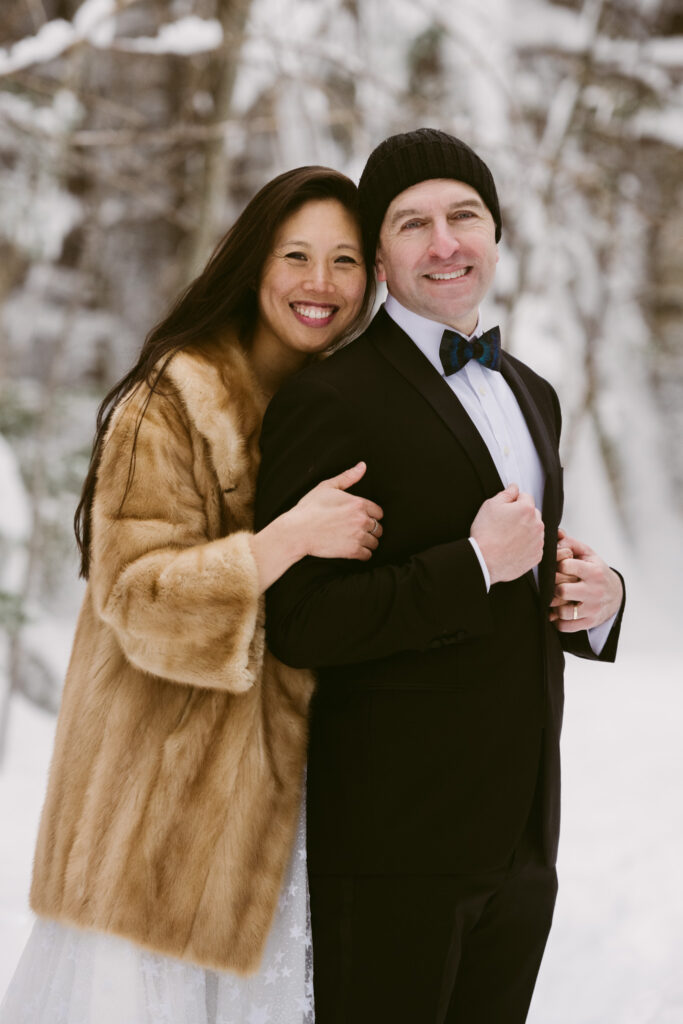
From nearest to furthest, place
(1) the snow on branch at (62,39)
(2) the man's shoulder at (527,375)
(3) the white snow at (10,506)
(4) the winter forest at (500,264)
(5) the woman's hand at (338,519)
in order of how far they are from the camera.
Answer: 1. (5) the woman's hand at (338,519)
2. (2) the man's shoulder at (527,375)
3. (1) the snow on branch at (62,39)
4. (4) the winter forest at (500,264)
5. (3) the white snow at (10,506)

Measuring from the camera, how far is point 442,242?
1716mm

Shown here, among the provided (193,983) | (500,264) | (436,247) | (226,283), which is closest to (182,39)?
(226,283)

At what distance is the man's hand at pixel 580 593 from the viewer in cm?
180

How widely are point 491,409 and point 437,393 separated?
14 cm

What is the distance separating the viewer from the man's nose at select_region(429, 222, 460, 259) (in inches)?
67.4

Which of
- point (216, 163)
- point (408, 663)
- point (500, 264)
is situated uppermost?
point (500, 264)

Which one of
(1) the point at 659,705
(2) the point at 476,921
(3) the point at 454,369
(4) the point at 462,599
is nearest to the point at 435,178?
(3) the point at 454,369

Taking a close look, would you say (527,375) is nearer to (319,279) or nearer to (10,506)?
(319,279)

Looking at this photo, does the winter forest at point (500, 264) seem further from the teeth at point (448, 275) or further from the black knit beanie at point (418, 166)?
the teeth at point (448, 275)

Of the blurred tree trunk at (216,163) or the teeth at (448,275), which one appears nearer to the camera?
the teeth at (448,275)

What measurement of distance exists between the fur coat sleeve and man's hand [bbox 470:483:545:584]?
0.39 m

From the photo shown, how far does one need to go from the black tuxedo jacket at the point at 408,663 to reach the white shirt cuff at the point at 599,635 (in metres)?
0.24

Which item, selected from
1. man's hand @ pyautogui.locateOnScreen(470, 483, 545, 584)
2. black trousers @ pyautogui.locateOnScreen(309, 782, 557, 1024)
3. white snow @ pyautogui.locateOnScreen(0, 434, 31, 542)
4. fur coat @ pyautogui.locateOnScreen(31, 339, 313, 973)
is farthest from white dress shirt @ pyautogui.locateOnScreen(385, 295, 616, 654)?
white snow @ pyautogui.locateOnScreen(0, 434, 31, 542)

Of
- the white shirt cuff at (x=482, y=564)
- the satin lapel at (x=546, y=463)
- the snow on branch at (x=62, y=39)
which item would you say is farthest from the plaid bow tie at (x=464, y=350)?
the snow on branch at (x=62, y=39)
